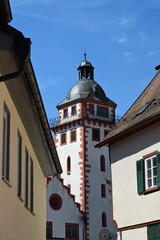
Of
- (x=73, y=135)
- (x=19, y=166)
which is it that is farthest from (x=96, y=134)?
(x=19, y=166)

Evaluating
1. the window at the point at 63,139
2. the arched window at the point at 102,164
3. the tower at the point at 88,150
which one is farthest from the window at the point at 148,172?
the window at the point at 63,139

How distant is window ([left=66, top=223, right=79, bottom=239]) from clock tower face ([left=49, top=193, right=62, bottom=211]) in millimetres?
2172

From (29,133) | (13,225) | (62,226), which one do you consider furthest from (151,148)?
(62,226)

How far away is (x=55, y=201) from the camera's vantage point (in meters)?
55.8

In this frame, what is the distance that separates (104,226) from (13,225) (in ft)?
169

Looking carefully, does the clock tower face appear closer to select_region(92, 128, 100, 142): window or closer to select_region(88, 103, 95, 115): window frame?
select_region(92, 128, 100, 142): window

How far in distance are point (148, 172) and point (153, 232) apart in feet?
7.09

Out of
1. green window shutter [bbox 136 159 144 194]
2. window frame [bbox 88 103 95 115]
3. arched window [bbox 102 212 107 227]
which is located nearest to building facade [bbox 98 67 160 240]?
green window shutter [bbox 136 159 144 194]

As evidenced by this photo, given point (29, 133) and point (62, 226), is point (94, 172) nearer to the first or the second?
point (62, 226)

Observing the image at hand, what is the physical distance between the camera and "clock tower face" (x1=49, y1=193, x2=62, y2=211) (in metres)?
55.4

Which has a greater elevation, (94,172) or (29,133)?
(94,172)

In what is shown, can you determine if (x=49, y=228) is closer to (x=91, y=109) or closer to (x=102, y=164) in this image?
(x=102, y=164)

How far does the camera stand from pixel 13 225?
1040 centimetres

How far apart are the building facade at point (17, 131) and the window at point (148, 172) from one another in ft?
15.5
